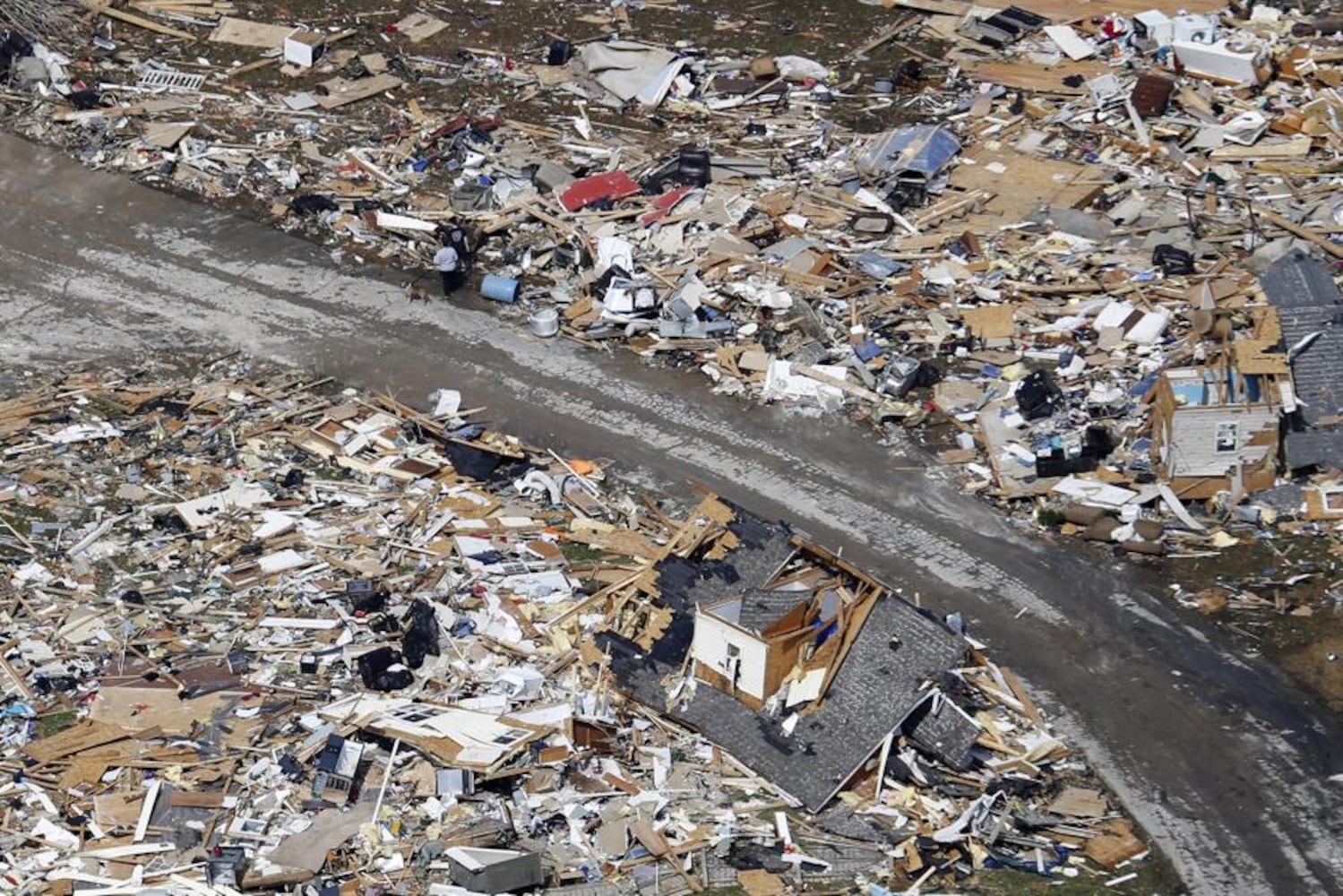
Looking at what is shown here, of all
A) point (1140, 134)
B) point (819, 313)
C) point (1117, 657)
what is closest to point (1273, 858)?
point (1117, 657)

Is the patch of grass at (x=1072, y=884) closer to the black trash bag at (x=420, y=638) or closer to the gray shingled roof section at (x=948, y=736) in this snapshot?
the gray shingled roof section at (x=948, y=736)

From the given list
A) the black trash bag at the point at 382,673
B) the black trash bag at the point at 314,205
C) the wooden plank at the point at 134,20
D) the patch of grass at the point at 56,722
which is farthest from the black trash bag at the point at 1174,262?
the wooden plank at the point at 134,20

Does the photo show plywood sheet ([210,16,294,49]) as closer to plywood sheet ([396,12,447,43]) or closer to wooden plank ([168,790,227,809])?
plywood sheet ([396,12,447,43])

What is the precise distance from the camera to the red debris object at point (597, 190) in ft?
103

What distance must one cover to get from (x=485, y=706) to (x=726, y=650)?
107 inches

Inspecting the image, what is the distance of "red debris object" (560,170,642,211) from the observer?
31.4 metres

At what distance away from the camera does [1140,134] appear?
1254 inches

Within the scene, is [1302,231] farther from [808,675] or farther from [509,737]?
[509,737]

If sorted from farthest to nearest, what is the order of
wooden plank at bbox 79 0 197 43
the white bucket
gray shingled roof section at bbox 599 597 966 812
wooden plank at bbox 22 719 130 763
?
wooden plank at bbox 79 0 197 43, the white bucket, wooden plank at bbox 22 719 130 763, gray shingled roof section at bbox 599 597 966 812

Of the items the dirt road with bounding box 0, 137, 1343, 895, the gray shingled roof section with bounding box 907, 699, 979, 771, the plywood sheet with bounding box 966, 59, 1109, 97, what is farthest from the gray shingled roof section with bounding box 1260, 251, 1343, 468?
the plywood sheet with bounding box 966, 59, 1109, 97

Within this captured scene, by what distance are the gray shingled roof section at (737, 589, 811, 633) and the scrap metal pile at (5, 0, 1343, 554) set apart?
15.6ft

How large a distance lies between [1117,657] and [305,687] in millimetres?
9227

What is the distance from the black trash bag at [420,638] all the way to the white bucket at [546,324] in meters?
7.02

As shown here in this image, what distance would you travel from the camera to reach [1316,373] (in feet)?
81.7
